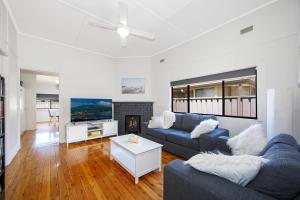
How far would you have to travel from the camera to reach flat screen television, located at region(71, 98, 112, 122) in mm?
3941

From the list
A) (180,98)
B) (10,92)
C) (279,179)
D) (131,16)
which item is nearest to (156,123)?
(180,98)

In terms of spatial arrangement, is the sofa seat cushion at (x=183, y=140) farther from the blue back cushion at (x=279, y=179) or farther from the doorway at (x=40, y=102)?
the doorway at (x=40, y=102)

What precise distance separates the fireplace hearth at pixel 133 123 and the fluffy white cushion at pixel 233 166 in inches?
155

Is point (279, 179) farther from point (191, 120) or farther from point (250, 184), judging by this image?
point (191, 120)

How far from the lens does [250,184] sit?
35.6 inches

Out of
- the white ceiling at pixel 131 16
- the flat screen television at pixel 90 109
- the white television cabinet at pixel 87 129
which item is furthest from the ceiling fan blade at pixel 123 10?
the white television cabinet at pixel 87 129

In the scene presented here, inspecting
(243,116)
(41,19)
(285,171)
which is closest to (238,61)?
(243,116)

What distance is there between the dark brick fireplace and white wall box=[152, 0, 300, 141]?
1858 millimetres

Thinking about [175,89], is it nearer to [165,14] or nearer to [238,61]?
[238,61]

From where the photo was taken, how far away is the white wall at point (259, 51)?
2176 millimetres

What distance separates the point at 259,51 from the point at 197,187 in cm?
276

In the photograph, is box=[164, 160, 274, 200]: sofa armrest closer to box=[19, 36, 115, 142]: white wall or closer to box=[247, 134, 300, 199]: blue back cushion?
box=[247, 134, 300, 199]: blue back cushion

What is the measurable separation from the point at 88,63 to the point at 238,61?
4.23 m

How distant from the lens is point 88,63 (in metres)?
4.45
